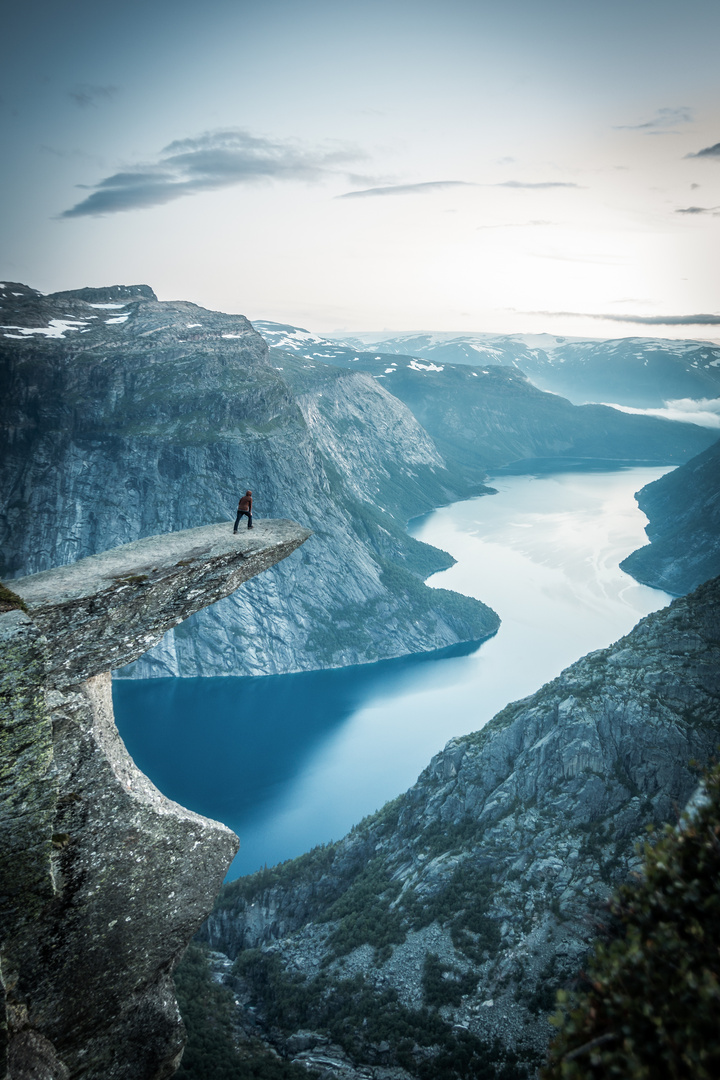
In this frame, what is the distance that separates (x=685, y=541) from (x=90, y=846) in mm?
155455

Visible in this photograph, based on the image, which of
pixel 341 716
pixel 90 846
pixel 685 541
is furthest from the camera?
pixel 685 541

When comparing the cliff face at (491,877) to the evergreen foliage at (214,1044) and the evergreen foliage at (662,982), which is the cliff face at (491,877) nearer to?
the evergreen foliage at (214,1044)

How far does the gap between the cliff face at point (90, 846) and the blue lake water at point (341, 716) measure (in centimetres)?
4576

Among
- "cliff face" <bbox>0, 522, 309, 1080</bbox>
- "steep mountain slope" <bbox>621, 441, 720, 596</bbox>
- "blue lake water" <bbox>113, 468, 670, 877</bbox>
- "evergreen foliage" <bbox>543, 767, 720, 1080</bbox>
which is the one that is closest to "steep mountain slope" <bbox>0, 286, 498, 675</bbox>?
"blue lake water" <bbox>113, 468, 670, 877</bbox>

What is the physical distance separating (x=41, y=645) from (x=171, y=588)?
17.8 feet

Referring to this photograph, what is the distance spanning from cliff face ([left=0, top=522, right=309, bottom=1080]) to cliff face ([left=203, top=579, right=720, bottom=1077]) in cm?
1602

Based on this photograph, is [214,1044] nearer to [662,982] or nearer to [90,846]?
[90,846]

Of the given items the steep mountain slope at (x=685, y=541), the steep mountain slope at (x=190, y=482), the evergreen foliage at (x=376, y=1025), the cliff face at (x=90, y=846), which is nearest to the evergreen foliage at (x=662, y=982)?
the cliff face at (x=90, y=846)

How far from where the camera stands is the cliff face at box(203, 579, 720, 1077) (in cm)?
2998

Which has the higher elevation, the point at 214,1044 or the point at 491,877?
the point at 491,877

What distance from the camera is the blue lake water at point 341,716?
235 feet

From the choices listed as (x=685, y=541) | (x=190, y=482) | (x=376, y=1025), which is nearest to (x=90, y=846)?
(x=376, y=1025)

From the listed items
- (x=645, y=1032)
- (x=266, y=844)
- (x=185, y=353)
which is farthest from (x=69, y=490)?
(x=645, y=1032)

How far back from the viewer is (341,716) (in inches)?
3713
